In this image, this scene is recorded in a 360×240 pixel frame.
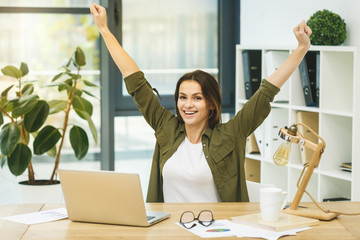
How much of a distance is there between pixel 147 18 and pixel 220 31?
0.65 meters

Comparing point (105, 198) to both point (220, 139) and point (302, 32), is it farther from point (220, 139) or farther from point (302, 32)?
point (302, 32)

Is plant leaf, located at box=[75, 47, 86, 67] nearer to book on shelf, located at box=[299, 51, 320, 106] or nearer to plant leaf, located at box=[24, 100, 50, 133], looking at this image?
plant leaf, located at box=[24, 100, 50, 133]

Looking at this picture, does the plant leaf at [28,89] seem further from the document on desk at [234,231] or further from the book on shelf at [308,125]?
the document on desk at [234,231]

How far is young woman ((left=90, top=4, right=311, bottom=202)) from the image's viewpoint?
8.56 feet

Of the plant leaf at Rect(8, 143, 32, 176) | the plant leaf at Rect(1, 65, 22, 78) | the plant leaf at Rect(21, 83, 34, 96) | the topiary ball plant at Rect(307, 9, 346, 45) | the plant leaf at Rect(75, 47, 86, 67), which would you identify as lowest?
the plant leaf at Rect(8, 143, 32, 176)

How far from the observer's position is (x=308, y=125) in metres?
3.62

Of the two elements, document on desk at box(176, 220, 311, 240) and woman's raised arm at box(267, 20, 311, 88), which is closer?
document on desk at box(176, 220, 311, 240)

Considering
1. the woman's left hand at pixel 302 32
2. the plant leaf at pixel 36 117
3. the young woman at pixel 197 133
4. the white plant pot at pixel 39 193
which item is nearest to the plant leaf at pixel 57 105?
the plant leaf at pixel 36 117

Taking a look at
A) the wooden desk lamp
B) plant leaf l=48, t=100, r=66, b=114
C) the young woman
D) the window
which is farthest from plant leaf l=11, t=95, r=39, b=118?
the wooden desk lamp

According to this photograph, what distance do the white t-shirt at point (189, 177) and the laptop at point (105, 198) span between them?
0.52 metres

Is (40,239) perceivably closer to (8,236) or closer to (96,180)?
(8,236)

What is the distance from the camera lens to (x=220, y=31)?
4.81 meters

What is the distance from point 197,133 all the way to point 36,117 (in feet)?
4.56

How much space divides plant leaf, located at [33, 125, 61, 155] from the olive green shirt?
124 cm
